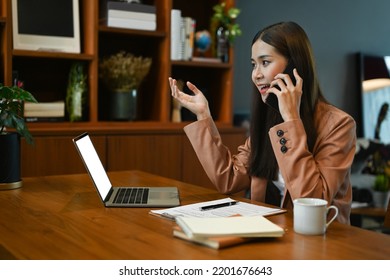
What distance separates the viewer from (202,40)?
361 cm

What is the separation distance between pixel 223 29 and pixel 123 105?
0.89m

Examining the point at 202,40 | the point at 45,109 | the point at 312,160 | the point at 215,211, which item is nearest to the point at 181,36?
the point at 202,40

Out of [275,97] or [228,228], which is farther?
[275,97]

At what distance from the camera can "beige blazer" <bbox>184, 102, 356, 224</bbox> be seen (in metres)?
1.56

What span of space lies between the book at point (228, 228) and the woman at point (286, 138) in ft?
1.19

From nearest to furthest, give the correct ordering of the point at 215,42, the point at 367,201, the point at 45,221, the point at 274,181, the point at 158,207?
1. the point at 45,221
2. the point at 158,207
3. the point at 274,181
4. the point at 215,42
5. the point at 367,201

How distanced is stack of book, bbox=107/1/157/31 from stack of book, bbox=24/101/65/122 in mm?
578

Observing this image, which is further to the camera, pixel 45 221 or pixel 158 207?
pixel 158 207

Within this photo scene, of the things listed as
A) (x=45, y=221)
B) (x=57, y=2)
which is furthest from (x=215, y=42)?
(x=45, y=221)

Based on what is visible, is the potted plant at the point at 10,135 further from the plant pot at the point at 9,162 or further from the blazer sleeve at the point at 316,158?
the blazer sleeve at the point at 316,158

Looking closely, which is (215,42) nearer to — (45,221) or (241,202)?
(241,202)

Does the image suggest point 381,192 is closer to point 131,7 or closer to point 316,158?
point 131,7

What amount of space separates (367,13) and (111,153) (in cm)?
308
